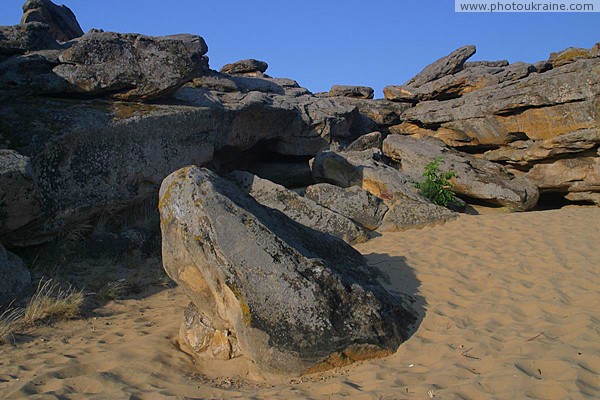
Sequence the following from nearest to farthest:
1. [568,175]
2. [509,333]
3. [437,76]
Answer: [509,333] → [568,175] → [437,76]

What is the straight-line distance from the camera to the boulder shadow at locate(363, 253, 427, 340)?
5.96 meters

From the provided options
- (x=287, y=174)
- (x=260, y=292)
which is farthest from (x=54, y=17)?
(x=260, y=292)

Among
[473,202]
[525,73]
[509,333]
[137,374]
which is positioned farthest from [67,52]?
[525,73]

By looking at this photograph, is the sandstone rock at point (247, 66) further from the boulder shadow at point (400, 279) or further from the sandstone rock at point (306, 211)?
the boulder shadow at point (400, 279)

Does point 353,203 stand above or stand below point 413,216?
above

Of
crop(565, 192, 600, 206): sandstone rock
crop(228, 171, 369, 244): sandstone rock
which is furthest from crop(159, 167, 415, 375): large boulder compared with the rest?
crop(565, 192, 600, 206): sandstone rock

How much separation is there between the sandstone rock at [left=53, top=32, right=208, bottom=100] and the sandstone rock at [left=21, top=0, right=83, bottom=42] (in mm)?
9356

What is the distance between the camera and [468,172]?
13.7 meters

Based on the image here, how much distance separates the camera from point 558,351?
14.6ft

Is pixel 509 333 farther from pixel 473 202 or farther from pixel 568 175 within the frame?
pixel 568 175

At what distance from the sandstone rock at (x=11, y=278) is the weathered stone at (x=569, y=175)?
13.1 metres

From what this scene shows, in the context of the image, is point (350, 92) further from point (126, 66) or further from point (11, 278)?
point (11, 278)

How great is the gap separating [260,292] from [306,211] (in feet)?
18.0

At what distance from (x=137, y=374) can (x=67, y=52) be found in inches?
299
